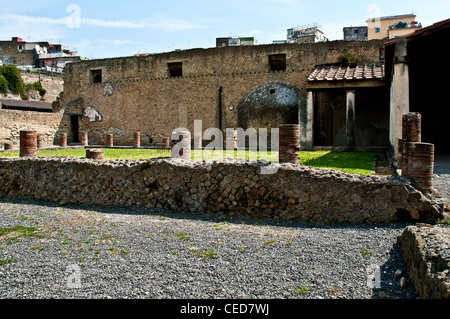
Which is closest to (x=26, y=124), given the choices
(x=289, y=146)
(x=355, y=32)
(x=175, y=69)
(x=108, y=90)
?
(x=108, y=90)

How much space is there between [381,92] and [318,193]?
37.6 ft

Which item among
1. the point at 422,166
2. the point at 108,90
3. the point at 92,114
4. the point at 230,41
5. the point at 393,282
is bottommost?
the point at 393,282

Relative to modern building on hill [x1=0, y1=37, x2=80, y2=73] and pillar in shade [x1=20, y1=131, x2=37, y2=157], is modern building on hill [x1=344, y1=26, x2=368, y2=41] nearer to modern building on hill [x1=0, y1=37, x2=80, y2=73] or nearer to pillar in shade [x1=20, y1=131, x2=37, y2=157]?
pillar in shade [x1=20, y1=131, x2=37, y2=157]

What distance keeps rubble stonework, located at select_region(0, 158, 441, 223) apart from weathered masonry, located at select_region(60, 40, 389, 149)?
8.01 metres

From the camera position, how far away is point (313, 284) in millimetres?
3412

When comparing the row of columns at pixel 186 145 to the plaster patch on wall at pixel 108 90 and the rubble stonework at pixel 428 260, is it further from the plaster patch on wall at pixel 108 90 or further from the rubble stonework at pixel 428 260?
the plaster patch on wall at pixel 108 90

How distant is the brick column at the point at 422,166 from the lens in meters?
5.38

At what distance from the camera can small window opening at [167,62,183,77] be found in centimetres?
2064

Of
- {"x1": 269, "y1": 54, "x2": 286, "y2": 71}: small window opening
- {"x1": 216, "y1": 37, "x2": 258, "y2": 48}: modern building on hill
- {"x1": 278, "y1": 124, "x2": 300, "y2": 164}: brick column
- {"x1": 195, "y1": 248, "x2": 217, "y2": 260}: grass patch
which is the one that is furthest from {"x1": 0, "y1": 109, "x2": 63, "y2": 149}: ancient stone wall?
{"x1": 195, "y1": 248, "x2": 217, "y2": 260}: grass patch

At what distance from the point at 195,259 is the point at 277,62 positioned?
15896mm

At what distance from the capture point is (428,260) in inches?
119

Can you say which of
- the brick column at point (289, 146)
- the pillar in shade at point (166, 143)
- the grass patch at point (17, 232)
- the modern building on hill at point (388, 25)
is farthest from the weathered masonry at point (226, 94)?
the modern building on hill at point (388, 25)

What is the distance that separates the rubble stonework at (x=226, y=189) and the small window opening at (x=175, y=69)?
534 inches

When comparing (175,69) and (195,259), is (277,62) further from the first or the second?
(195,259)
